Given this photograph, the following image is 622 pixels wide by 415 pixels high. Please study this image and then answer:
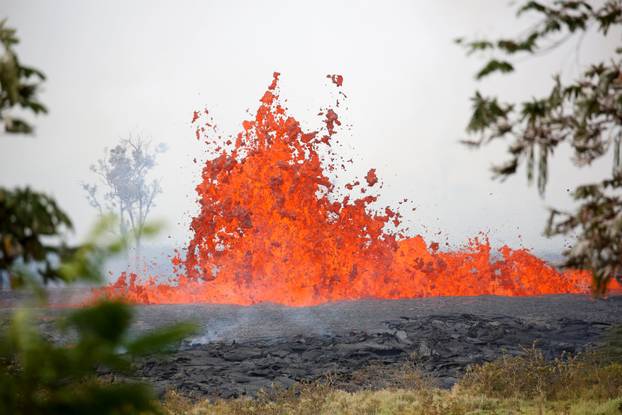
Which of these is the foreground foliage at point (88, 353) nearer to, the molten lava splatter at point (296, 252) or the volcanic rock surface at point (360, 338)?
the volcanic rock surface at point (360, 338)

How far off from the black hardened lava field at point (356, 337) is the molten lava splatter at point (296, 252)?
9.63 feet

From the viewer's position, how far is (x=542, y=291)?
2230 centimetres

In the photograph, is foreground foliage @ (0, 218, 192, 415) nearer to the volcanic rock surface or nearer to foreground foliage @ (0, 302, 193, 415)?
foreground foliage @ (0, 302, 193, 415)

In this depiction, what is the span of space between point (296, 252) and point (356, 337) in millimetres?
8170

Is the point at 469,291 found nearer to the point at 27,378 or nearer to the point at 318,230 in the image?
the point at 318,230

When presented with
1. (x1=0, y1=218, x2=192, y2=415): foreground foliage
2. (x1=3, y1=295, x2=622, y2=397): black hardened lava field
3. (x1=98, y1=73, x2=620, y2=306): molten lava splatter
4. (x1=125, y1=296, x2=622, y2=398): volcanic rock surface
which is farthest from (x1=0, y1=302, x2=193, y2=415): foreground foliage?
(x1=98, y1=73, x2=620, y2=306): molten lava splatter

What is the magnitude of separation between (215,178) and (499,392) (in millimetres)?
14969

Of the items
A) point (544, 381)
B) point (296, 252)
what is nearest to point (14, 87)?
point (544, 381)

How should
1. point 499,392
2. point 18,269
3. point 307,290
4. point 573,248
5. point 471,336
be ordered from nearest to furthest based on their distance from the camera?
point 18,269, point 573,248, point 499,392, point 471,336, point 307,290

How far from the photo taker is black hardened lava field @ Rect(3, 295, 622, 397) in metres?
12.1

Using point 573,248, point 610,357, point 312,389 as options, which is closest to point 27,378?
point 573,248

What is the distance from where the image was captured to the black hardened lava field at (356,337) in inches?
477

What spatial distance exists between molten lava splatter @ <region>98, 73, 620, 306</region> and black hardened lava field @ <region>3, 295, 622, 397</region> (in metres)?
2.94

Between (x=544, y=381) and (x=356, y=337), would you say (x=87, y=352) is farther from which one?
(x=356, y=337)
